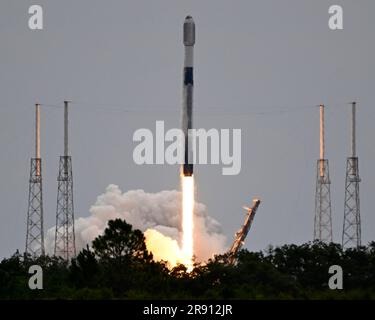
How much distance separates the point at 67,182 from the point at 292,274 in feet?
77.3

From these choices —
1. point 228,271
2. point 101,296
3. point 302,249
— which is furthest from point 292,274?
point 101,296

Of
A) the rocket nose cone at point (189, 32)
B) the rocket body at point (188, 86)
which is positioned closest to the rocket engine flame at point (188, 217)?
the rocket body at point (188, 86)

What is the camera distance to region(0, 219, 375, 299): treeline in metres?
153

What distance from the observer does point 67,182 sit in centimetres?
17212

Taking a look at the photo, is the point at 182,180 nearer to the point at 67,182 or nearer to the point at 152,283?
the point at 67,182

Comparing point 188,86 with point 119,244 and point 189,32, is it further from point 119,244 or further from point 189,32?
point 119,244

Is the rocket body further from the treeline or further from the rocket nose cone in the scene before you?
the treeline

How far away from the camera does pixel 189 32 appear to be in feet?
608

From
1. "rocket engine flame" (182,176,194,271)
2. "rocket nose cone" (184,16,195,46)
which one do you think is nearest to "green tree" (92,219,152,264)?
"rocket engine flame" (182,176,194,271)

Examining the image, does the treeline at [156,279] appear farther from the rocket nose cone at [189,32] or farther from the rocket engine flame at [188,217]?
the rocket nose cone at [189,32]

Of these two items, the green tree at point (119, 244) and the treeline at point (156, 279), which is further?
the green tree at point (119, 244)

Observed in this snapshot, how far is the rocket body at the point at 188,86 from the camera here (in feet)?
606

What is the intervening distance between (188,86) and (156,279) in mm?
30353
